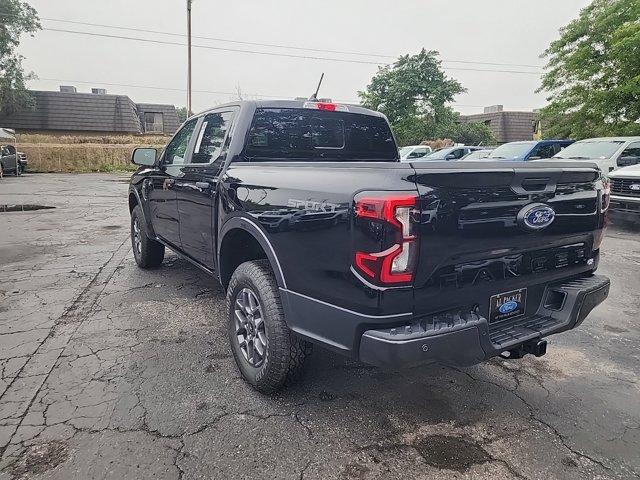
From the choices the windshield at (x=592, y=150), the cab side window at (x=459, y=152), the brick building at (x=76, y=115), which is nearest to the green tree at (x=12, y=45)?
the brick building at (x=76, y=115)

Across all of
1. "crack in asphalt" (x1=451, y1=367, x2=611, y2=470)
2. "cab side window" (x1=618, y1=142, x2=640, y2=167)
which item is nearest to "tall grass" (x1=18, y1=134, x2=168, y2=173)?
"cab side window" (x1=618, y1=142, x2=640, y2=167)

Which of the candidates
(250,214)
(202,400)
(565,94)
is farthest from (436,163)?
(565,94)

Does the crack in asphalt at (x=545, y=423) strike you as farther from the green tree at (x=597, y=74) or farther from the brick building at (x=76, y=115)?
the brick building at (x=76, y=115)

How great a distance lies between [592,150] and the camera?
37.5 feet

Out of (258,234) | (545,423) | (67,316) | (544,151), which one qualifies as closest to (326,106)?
(258,234)

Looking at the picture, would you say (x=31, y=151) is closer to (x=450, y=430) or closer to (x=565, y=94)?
(x=565, y=94)

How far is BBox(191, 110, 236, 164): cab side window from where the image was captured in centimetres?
360

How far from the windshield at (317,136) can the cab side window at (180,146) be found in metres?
1.07

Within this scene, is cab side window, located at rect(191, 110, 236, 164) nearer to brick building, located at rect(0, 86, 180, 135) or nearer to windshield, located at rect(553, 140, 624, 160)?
windshield, located at rect(553, 140, 624, 160)

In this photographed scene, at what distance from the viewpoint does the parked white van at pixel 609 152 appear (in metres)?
10.6

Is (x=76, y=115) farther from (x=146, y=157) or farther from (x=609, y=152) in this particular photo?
(x=609, y=152)

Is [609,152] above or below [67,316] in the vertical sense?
above

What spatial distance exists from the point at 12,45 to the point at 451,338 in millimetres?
42989

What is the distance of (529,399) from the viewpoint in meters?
2.88
